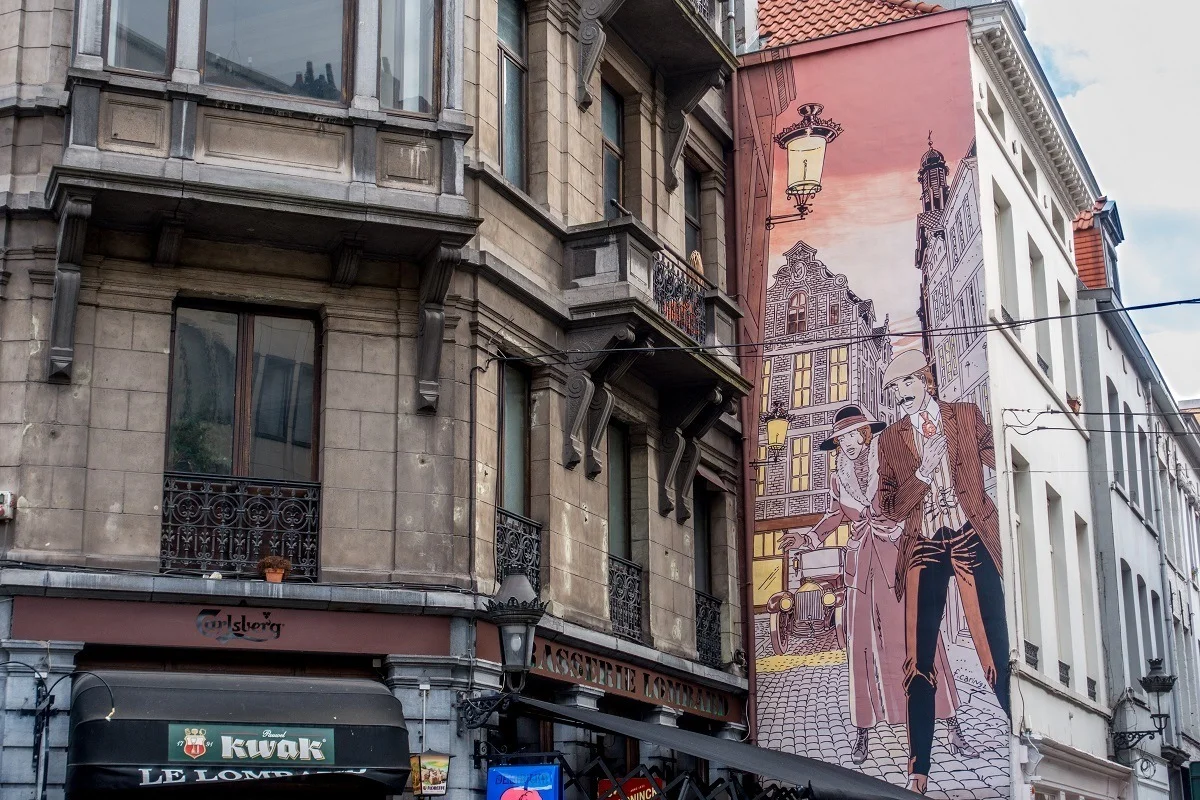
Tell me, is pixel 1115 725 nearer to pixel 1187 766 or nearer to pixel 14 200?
pixel 1187 766

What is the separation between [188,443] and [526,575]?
3.44m

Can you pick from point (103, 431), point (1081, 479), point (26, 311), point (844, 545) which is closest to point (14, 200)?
point (26, 311)

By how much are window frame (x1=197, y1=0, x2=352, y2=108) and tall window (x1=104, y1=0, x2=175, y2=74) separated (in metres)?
0.27

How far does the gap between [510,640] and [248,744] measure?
2611mm

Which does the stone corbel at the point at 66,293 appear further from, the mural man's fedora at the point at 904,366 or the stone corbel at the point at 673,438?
the mural man's fedora at the point at 904,366

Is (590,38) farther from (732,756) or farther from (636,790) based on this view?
Result: (732,756)

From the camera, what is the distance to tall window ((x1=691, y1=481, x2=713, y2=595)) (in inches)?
798

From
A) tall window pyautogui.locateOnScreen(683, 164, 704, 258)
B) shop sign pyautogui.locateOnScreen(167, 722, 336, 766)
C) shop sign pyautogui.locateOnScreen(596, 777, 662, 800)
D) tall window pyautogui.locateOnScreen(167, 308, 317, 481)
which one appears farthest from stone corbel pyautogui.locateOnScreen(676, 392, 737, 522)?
shop sign pyautogui.locateOnScreen(167, 722, 336, 766)

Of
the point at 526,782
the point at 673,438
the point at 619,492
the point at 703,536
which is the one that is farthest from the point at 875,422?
the point at 526,782

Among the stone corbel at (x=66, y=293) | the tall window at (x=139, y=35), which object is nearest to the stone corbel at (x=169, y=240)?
the stone corbel at (x=66, y=293)

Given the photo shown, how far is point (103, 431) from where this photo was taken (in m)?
13.4

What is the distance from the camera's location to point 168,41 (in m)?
14.1

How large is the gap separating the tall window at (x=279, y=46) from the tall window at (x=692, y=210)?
7065 mm

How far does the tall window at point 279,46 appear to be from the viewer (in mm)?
14281
